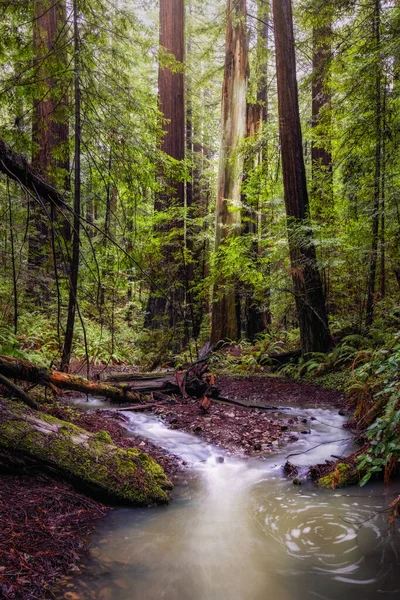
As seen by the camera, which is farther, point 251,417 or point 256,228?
point 256,228

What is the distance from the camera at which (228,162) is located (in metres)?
10.7

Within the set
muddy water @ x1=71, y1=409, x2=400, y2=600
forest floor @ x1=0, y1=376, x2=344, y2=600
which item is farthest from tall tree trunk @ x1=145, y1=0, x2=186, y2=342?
muddy water @ x1=71, y1=409, x2=400, y2=600

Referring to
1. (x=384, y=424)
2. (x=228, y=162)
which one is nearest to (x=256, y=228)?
(x=228, y=162)

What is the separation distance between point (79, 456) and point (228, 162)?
923 centimetres

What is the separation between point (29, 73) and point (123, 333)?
8313 mm

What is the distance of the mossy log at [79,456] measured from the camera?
3.02m

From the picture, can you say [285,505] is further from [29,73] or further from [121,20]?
[121,20]

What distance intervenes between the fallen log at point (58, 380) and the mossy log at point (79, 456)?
110 centimetres

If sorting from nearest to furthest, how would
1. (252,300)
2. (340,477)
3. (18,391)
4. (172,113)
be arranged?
(18,391) < (340,477) < (252,300) < (172,113)

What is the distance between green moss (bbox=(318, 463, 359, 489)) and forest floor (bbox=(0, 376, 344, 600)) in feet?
3.34

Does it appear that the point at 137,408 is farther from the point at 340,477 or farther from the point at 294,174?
the point at 294,174

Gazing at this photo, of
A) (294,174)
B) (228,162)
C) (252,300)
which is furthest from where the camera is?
(252,300)

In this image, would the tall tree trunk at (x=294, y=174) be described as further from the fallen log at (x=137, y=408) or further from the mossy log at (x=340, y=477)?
the mossy log at (x=340, y=477)

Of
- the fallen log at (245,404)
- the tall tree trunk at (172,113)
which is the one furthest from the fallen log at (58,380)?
the tall tree trunk at (172,113)
